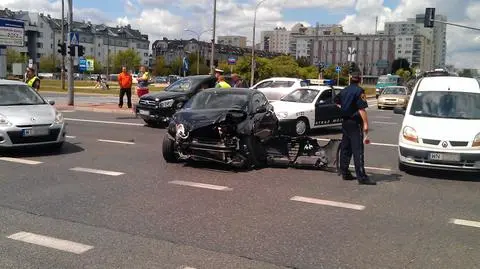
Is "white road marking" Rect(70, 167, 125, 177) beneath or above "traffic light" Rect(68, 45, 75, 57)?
beneath

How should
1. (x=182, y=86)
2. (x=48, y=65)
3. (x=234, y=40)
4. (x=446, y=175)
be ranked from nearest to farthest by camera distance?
1. (x=446, y=175)
2. (x=182, y=86)
3. (x=48, y=65)
4. (x=234, y=40)

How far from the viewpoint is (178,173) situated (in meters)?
9.05

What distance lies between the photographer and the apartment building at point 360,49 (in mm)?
131125

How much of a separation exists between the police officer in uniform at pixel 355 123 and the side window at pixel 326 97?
761 centimetres

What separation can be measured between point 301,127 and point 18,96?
25.5ft

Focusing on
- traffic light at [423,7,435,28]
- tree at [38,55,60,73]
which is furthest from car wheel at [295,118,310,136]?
tree at [38,55,60,73]

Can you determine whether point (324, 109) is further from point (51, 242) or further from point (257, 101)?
point (51, 242)

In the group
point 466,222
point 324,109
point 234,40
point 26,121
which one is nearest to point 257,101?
point 26,121

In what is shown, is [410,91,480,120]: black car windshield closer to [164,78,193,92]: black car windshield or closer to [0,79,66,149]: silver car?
[0,79,66,149]: silver car

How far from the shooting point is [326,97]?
54.3ft

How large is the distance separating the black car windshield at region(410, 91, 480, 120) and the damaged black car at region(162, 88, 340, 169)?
1.91m

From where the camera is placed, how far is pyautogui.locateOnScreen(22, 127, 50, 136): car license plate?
10.0 meters

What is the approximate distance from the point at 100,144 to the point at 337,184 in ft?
20.9

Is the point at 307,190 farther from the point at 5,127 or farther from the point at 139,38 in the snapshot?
the point at 139,38
